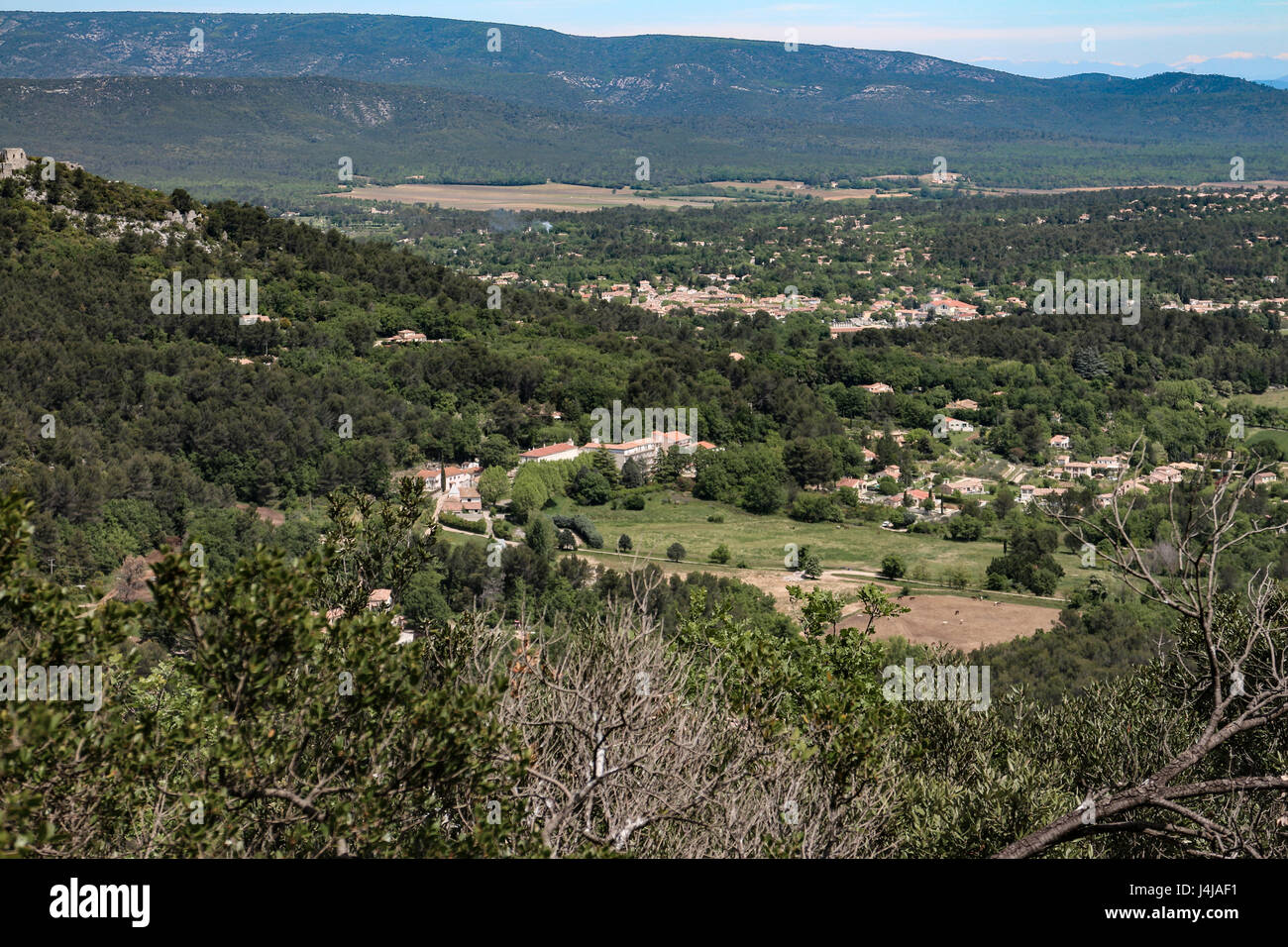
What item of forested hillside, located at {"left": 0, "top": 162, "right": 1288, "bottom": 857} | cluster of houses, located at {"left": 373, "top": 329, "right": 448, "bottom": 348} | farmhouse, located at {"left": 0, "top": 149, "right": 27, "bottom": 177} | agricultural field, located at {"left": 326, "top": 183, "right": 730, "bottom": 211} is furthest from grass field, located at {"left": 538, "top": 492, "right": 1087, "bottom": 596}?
agricultural field, located at {"left": 326, "top": 183, "right": 730, "bottom": 211}

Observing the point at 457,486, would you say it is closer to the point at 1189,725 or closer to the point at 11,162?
the point at 11,162

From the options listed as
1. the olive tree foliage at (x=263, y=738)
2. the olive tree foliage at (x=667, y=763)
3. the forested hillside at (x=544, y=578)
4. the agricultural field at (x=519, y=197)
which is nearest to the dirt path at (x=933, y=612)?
the forested hillside at (x=544, y=578)

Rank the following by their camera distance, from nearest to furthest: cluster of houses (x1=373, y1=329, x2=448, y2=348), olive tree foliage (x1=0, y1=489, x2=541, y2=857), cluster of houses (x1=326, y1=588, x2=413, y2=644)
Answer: olive tree foliage (x1=0, y1=489, x2=541, y2=857), cluster of houses (x1=326, y1=588, x2=413, y2=644), cluster of houses (x1=373, y1=329, x2=448, y2=348)

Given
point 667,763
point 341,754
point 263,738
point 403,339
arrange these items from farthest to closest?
point 403,339 → point 667,763 → point 341,754 → point 263,738

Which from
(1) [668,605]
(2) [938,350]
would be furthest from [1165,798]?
(2) [938,350]

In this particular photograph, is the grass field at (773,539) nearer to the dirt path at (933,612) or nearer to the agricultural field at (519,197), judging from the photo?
the dirt path at (933,612)

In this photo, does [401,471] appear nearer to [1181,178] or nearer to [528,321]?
[528,321]

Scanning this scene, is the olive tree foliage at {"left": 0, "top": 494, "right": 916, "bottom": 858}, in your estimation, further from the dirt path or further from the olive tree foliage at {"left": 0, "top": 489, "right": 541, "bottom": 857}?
the dirt path

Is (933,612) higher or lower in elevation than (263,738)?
lower

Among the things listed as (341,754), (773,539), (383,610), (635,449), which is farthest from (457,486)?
(341,754)

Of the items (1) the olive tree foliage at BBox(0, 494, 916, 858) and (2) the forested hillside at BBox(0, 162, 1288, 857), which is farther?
(2) the forested hillside at BBox(0, 162, 1288, 857)

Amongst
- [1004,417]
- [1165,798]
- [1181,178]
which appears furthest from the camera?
[1181,178]
